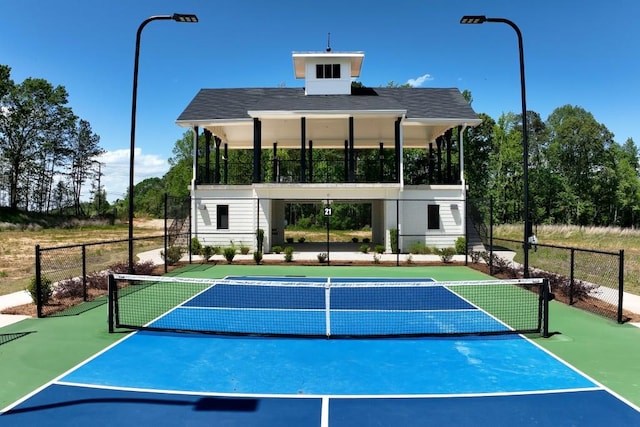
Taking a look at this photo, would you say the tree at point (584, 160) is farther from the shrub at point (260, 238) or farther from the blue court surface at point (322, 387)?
the blue court surface at point (322, 387)

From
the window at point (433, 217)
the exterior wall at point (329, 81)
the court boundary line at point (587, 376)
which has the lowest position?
the court boundary line at point (587, 376)

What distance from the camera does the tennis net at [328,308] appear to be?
9.00 m

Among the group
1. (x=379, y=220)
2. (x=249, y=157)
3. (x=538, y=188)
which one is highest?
(x=249, y=157)

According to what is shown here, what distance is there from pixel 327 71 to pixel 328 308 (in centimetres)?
2398

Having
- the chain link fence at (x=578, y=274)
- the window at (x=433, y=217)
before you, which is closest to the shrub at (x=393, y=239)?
the window at (x=433, y=217)

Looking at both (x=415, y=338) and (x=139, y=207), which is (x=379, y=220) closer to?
(x=415, y=338)

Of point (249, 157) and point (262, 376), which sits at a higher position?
point (249, 157)

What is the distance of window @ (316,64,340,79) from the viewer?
97.0ft

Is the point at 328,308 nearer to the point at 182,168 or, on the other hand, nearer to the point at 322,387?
the point at 322,387

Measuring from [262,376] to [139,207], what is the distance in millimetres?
97420

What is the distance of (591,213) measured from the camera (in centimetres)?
6178

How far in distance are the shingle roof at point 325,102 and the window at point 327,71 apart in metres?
1.70

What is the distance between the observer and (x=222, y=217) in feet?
86.9

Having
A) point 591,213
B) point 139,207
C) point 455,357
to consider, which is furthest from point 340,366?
point 139,207
